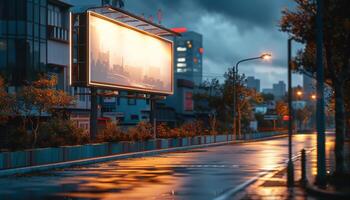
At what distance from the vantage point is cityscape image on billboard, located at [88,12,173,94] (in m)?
35.1

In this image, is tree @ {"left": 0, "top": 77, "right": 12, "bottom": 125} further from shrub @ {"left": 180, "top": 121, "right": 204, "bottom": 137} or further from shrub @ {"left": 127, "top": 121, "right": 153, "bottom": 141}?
shrub @ {"left": 180, "top": 121, "right": 204, "bottom": 137}

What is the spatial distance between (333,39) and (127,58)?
23577mm

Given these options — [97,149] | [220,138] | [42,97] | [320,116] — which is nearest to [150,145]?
[97,149]

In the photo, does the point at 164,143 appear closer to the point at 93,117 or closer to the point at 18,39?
the point at 93,117

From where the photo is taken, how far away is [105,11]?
120ft

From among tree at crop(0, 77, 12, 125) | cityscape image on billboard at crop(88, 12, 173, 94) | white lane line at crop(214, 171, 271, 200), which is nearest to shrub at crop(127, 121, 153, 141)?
cityscape image on billboard at crop(88, 12, 173, 94)

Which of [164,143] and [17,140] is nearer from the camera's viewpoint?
[17,140]

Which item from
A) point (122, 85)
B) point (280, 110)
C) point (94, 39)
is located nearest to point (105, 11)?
point (94, 39)

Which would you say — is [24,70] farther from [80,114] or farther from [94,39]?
[94,39]

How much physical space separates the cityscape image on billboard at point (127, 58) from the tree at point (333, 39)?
17768 millimetres

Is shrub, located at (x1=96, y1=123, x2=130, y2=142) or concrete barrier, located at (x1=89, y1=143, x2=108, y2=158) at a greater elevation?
shrub, located at (x1=96, y1=123, x2=130, y2=142)

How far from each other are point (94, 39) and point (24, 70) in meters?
15.3

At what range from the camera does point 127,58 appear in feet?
129

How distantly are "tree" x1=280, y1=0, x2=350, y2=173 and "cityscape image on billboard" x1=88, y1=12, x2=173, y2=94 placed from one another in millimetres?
17768
